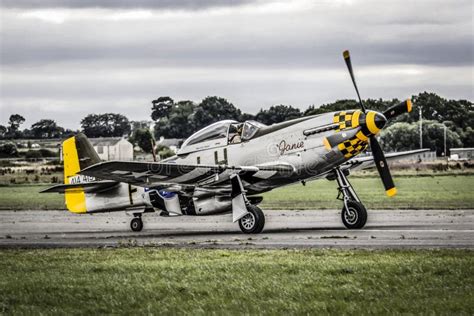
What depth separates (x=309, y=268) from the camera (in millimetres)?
13797

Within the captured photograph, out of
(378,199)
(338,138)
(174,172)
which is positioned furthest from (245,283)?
(378,199)

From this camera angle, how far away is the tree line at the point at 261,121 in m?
82.0

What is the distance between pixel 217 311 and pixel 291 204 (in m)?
25.0

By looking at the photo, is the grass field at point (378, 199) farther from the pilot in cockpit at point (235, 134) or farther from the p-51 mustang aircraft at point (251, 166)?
the pilot in cockpit at point (235, 134)

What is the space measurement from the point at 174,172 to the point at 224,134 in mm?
1710

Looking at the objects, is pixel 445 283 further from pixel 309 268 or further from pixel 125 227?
pixel 125 227

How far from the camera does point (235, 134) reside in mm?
21984

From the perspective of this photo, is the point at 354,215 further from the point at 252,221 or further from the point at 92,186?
the point at 92,186

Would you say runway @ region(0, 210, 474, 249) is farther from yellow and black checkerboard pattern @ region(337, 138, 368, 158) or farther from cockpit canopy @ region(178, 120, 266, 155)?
cockpit canopy @ region(178, 120, 266, 155)

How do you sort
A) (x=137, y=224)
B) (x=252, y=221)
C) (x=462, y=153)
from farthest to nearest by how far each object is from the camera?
(x=462, y=153), (x=137, y=224), (x=252, y=221)

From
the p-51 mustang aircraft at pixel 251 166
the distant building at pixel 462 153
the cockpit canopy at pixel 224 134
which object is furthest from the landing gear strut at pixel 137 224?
the distant building at pixel 462 153

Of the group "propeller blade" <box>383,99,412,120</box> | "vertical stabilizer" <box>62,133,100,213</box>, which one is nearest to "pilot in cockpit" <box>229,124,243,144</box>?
"propeller blade" <box>383,99,412,120</box>

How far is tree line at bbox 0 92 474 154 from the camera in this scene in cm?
8204

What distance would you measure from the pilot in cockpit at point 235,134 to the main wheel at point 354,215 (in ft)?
10.0
